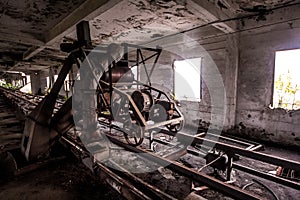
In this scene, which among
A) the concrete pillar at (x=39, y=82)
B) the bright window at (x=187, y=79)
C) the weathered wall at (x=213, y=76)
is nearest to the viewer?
the weathered wall at (x=213, y=76)

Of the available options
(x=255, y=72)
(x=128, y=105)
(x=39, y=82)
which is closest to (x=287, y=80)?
(x=255, y=72)

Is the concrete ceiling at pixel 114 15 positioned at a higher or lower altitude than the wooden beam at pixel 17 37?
higher

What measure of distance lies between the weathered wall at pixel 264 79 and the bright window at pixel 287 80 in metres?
0.15

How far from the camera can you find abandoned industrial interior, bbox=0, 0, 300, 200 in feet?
7.79

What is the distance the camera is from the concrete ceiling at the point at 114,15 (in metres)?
3.36

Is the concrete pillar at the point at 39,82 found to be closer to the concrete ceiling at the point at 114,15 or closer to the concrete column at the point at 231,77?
the concrete ceiling at the point at 114,15

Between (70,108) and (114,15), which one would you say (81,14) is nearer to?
(114,15)

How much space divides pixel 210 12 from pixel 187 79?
121 inches

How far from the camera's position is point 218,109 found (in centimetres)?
525

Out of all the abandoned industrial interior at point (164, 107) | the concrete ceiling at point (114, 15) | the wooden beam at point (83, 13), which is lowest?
the abandoned industrial interior at point (164, 107)

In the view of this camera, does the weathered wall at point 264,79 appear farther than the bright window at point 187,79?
No

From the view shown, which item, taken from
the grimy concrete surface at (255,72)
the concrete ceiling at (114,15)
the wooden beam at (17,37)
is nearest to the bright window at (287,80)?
the grimy concrete surface at (255,72)

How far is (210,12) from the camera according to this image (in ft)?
11.5

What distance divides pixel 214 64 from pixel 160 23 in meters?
2.06
